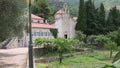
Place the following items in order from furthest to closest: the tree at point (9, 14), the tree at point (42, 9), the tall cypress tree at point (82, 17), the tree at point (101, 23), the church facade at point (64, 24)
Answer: the tree at point (42, 9) < the church facade at point (64, 24) < the tree at point (101, 23) < the tall cypress tree at point (82, 17) < the tree at point (9, 14)

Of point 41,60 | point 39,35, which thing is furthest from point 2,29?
point 39,35

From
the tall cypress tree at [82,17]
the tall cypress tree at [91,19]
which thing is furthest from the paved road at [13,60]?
the tall cypress tree at [91,19]

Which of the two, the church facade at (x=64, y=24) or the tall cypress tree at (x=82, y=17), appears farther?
the church facade at (x=64, y=24)

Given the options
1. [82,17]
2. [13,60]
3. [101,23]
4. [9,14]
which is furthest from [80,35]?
[9,14]

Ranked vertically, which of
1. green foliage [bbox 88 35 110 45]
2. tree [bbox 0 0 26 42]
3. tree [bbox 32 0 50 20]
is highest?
tree [bbox 32 0 50 20]

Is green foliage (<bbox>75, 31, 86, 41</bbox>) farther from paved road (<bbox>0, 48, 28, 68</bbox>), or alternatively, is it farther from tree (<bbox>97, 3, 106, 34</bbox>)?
paved road (<bbox>0, 48, 28, 68</bbox>)

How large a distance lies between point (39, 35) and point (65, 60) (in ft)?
66.3

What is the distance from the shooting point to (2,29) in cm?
2088

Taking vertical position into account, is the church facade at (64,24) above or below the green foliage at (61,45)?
above

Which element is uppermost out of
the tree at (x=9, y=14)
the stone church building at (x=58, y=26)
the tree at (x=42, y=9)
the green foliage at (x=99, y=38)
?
the tree at (x=42, y=9)

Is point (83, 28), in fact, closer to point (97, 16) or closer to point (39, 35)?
point (97, 16)

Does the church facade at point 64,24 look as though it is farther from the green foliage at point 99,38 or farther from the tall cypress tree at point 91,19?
the green foliage at point 99,38

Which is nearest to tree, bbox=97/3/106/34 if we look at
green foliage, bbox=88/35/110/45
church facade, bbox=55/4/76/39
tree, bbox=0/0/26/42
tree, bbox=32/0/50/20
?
green foliage, bbox=88/35/110/45

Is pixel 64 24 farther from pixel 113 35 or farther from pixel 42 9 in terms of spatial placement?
pixel 42 9
